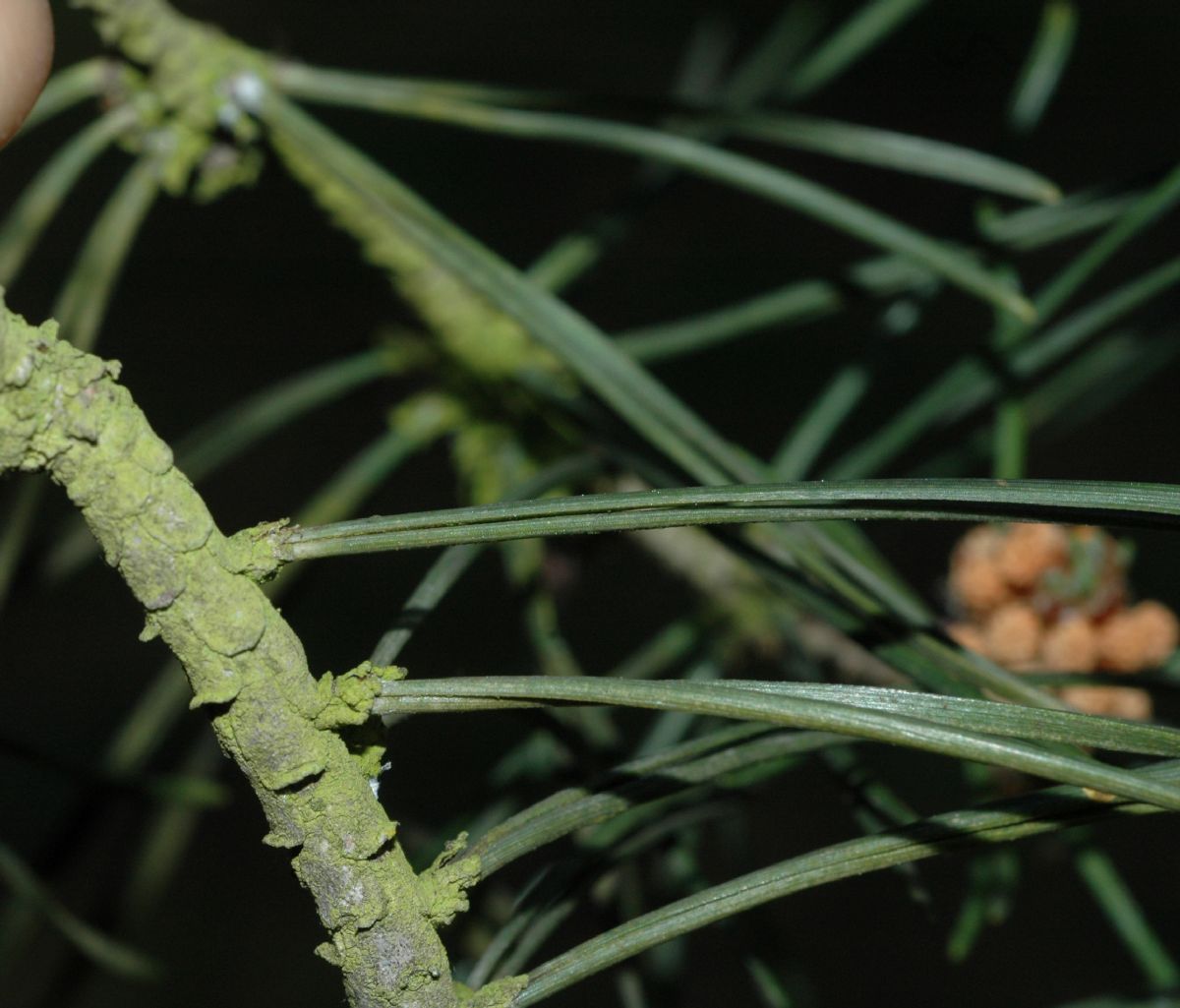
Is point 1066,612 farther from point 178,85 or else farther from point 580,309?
point 580,309

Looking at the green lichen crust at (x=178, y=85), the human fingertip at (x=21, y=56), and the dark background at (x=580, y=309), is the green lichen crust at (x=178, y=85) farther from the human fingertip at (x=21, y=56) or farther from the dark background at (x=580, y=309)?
the dark background at (x=580, y=309)

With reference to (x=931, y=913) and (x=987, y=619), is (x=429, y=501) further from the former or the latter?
(x=931, y=913)

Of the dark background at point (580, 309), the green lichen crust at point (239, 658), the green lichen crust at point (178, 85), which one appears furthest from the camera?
the dark background at point (580, 309)

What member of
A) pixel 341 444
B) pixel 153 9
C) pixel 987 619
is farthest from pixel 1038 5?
pixel 153 9

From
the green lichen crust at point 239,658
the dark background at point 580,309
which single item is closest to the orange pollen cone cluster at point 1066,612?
the green lichen crust at point 239,658

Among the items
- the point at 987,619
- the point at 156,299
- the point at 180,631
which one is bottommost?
the point at 180,631

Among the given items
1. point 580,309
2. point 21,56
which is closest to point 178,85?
point 21,56
